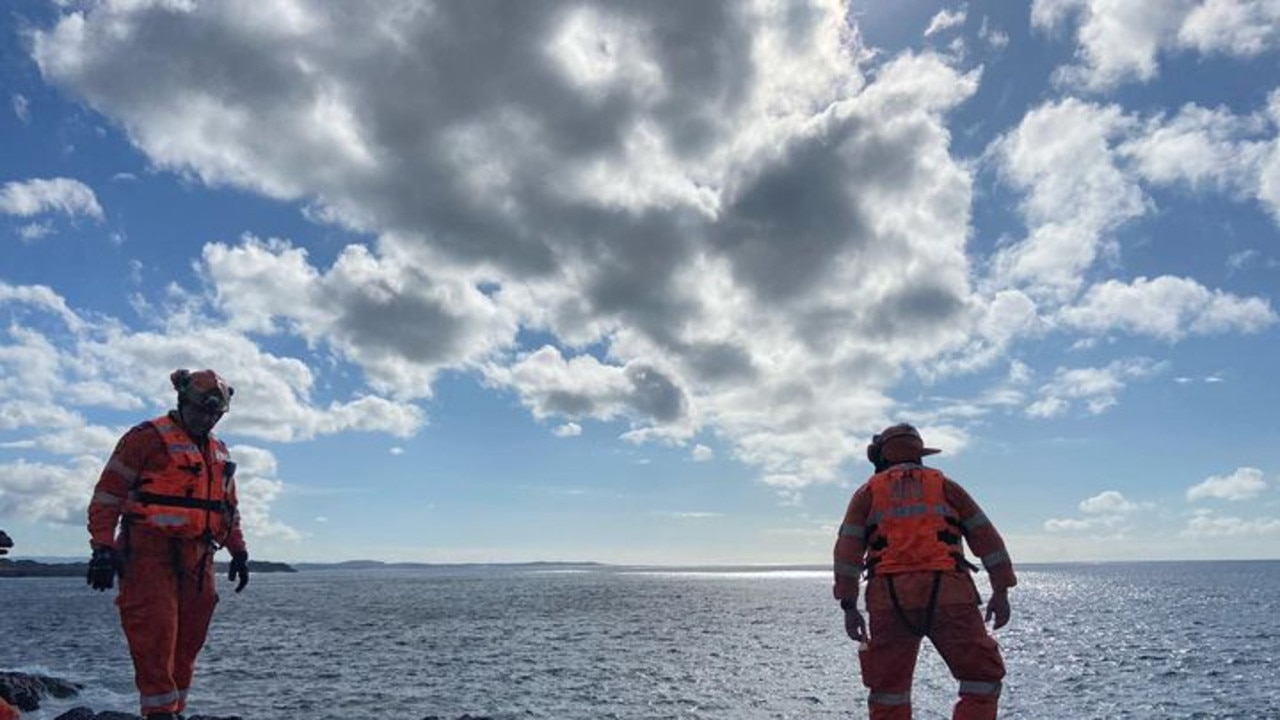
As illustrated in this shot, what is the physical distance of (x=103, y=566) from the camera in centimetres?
755

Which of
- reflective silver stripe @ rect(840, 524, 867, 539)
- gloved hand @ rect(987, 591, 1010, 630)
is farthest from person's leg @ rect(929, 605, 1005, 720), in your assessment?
reflective silver stripe @ rect(840, 524, 867, 539)

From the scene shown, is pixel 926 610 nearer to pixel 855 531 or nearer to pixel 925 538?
pixel 925 538

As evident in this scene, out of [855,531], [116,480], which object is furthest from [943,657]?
[116,480]

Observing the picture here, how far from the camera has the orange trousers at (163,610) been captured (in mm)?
7645

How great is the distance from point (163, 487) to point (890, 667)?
7.04m

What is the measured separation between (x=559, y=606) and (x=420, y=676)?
6736cm

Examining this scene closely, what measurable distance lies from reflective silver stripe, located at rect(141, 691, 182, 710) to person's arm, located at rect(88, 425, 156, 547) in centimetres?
143

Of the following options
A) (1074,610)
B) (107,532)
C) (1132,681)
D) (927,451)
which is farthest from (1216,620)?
(107,532)

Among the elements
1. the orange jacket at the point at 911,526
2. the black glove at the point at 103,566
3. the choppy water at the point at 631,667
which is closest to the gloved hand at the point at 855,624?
the orange jacket at the point at 911,526

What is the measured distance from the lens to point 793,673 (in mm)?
40719

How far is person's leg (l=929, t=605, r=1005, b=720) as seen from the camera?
23.2ft

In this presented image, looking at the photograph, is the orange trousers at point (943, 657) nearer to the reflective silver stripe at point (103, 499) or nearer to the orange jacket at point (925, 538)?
the orange jacket at point (925, 538)

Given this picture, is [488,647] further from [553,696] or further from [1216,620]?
[1216,620]

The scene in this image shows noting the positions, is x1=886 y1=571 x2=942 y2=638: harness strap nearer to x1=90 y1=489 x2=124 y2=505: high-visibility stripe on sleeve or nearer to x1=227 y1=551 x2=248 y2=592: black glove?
x1=227 y1=551 x2=248 y2=592: black glove
